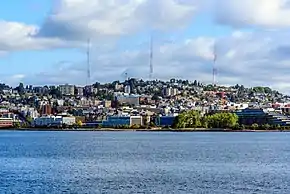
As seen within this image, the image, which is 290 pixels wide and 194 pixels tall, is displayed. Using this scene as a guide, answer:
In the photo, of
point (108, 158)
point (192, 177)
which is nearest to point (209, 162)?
point (108, 158)

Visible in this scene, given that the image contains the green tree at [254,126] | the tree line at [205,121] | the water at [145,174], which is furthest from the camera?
the green tree at [254,126]

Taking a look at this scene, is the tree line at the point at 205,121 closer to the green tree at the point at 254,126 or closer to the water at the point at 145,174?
the green tree at the point at 254,126

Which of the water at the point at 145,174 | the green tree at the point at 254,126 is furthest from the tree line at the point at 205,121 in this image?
the water at the point at 145,174

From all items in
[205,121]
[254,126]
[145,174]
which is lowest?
[145,174]

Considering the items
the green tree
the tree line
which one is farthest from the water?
the green tree

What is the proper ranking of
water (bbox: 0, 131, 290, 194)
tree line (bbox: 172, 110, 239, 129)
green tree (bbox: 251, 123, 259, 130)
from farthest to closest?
green tree (bbox: 251, 123, 259, 130) → tree line (bbox: 172, 110, 239, 129) → water (bbox: 0, 131, 290, 194)

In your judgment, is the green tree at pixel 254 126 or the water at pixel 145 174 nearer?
the water at pixel 145 174

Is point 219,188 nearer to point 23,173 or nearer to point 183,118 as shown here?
point 23,173

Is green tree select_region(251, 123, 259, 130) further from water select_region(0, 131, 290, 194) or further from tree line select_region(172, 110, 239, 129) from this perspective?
water select_region(0, 131, 290, 194)

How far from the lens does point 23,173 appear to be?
4638 cm

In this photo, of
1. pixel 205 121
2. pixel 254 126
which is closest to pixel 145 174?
pixel 205 121

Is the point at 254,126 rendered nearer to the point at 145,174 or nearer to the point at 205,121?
the point at 205,121

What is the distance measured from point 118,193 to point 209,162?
2082 centimetres

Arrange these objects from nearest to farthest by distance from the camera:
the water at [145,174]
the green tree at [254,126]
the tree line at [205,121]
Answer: the water at [145,174] → the tree line at [205,121] → the green tree at [254,126]
